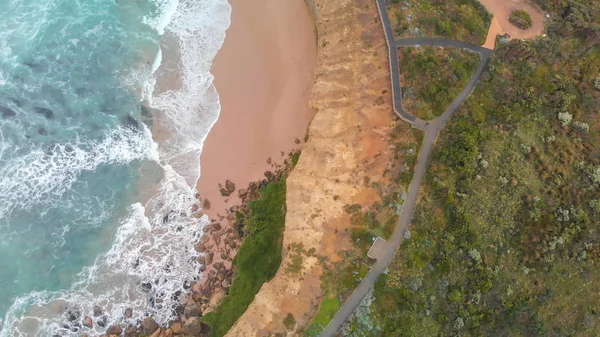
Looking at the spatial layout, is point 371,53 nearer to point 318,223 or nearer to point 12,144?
point 318,223

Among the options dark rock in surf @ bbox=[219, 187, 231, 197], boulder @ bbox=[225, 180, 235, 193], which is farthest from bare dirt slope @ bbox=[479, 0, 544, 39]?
dark rock in surf @ bbox=[219, 187, 231, 197]

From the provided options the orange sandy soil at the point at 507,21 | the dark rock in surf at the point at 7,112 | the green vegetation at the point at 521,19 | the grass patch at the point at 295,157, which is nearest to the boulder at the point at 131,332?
the grass patch at the point at 295,157

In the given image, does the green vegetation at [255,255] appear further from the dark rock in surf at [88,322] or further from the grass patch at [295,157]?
the dark rock in surf at [88,322]

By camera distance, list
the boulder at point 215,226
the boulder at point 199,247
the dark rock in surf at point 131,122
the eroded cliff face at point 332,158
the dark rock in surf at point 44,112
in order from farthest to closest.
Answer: the dark rock in surf at point 131,122 → the dark rock in surf at point 44,112 → the boulder at point 215,226 → the boulder at point 199,247 → the eroded cliff face at point 332,158

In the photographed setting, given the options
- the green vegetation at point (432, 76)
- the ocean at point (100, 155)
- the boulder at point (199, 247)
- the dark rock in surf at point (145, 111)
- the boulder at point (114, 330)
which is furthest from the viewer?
the dark rock in surf at point (145, 111)

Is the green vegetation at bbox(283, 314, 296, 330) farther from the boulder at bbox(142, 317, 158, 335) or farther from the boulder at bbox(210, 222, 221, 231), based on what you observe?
the boulder at bbox(142, 317, 158, 335)

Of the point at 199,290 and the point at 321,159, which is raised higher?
the point at 321,159

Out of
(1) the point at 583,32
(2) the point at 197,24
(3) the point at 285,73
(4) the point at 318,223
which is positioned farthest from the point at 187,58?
(1) the point at 583,32
